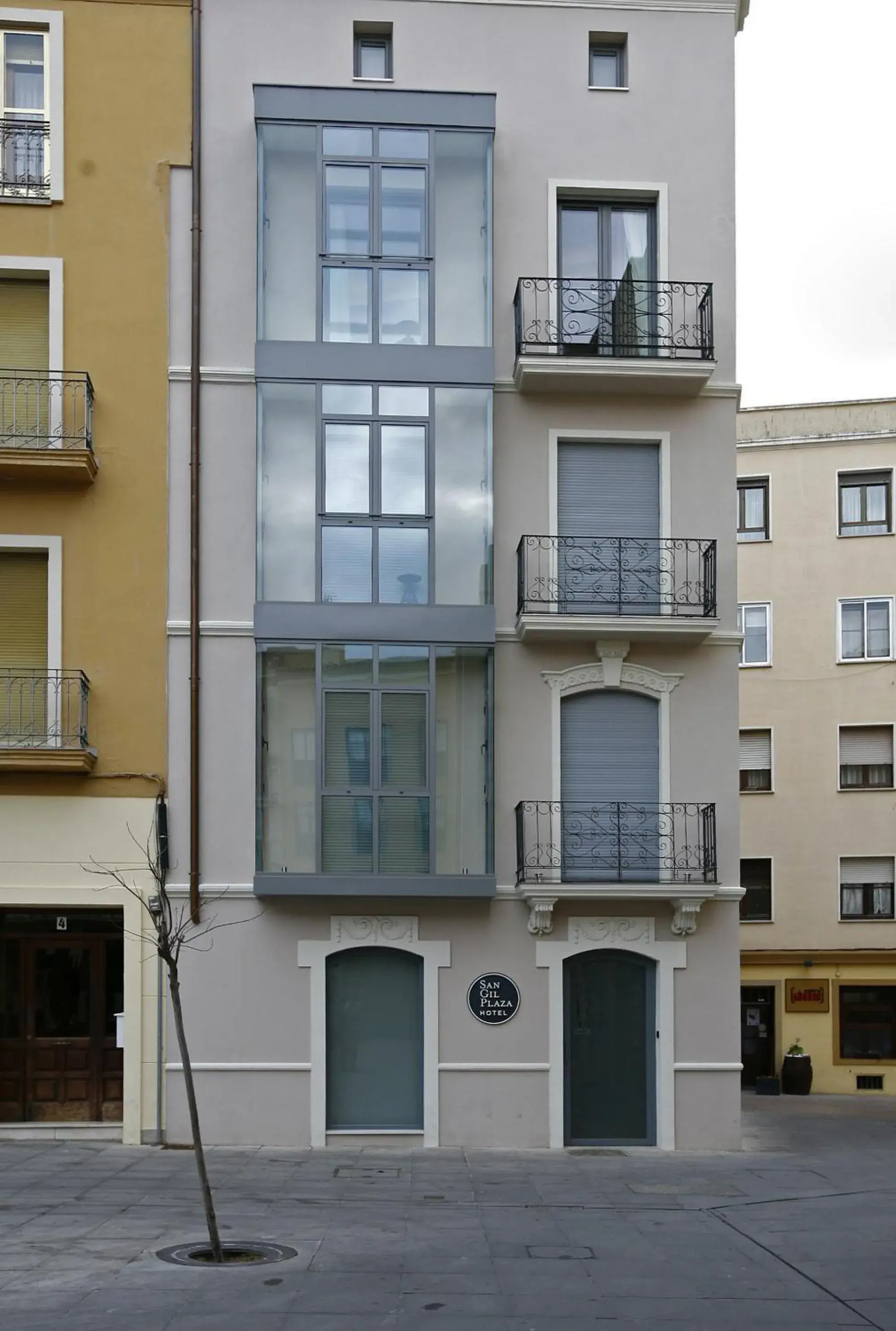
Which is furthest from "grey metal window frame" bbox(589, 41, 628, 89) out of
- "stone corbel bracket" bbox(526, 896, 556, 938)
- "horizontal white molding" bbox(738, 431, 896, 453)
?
"horizontal white molding" bbox(738, 431, 896, 453)

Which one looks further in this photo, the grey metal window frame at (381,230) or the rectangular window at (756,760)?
the rectangular window at (756,760)

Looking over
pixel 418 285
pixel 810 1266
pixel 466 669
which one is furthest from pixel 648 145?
pixel 810 1266

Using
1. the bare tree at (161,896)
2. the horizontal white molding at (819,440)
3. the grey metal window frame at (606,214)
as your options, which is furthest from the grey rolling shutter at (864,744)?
the bare tree at (161,896)

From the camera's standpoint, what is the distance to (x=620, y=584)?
19.6 meters

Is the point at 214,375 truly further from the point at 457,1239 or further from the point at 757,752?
the point at 757,752

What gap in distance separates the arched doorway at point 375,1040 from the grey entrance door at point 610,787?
8.32 feet

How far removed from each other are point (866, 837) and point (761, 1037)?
4698 mm

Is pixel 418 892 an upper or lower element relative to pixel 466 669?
lower

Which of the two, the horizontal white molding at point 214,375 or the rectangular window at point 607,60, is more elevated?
the rectangular window at point 607,60

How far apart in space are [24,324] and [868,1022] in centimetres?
2141

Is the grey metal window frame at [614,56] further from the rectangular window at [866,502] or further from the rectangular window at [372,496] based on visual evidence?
the rectangular window at [866,502]

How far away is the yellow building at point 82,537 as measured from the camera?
18859 millimetres

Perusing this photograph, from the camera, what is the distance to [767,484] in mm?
33094

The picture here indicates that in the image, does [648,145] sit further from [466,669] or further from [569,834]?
[569,834]
